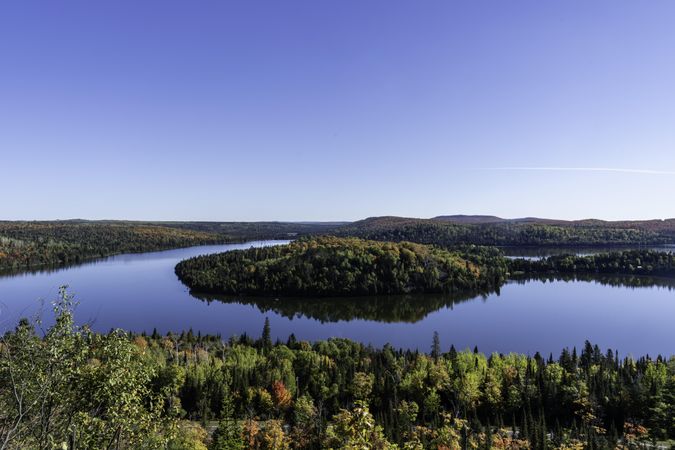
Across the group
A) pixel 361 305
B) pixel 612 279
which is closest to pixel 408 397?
pixel 361 305

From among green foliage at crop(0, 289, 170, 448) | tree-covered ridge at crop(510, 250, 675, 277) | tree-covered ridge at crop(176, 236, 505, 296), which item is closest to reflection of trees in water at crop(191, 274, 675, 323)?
tree-covered ridge at crop(176, 236, 505, 296)

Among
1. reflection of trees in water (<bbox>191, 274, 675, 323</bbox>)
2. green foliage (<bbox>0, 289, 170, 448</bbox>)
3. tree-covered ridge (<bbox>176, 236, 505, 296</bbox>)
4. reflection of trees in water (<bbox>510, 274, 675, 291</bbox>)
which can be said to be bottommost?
reflection of trees in water (<bbox>191, 274, 675, 323</bbox>)

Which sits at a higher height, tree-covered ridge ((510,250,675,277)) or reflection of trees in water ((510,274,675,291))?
tree-covered ridge ((510,250,675,277))

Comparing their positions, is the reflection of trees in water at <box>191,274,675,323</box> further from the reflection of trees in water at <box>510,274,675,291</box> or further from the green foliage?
the green foliage

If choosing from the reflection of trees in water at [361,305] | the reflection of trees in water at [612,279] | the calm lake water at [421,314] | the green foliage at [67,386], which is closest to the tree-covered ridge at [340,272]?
the reflection of trees in water at [361,305]

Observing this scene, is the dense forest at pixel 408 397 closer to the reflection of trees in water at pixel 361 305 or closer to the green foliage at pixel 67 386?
the green foliage at pixel 67 386

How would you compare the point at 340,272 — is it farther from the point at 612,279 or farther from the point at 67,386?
the point at 67,386
